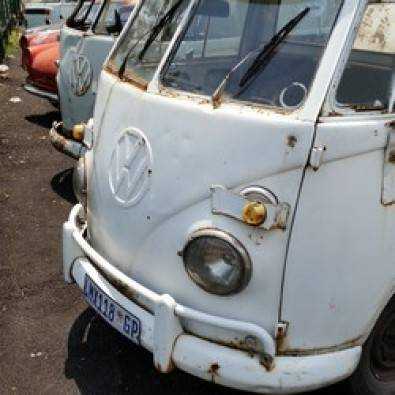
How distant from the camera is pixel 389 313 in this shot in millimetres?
2605

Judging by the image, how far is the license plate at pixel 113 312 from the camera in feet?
8.46

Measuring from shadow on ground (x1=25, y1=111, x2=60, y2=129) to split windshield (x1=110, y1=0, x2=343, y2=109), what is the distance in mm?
4874

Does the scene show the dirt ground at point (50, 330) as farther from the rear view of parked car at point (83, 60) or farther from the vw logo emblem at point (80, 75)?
the vw logo emblem at point (80, 75)

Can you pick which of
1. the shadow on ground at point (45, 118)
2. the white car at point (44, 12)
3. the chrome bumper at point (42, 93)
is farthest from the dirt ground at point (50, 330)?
the white car at point (44, 12)

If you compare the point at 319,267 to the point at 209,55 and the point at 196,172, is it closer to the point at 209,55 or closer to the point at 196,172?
the point at 196,172

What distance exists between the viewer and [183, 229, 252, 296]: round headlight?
2.30m

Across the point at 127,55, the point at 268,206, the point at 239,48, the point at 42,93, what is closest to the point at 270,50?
the point at 239,48

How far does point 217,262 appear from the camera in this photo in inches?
92.6

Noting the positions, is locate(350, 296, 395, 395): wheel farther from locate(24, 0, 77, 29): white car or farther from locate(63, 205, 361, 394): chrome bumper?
locate(24, 0, 77, 29): white car

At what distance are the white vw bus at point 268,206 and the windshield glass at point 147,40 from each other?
0.64 feet

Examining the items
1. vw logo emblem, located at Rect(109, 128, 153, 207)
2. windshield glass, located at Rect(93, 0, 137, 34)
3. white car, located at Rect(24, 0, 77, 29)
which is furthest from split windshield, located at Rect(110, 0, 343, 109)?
white car, located at Rect(24, 0, 77, 29)

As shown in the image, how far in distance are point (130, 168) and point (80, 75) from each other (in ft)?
9.33

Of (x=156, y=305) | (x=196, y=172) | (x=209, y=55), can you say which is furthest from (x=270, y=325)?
(x=209, y=55)

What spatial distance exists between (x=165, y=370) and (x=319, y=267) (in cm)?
76
